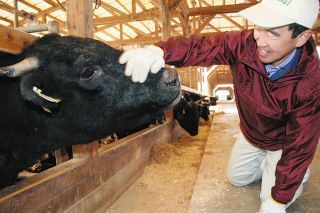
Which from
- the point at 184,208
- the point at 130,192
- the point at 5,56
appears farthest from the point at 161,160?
the point at 5,56

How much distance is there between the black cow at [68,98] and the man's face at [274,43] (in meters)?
0.68

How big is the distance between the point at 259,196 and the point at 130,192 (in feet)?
5.18

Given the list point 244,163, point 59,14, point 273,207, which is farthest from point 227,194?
point 59,14

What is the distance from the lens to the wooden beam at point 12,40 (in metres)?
2.20

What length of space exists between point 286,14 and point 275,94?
58cm

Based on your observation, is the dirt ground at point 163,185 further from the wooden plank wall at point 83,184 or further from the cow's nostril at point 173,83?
the cow's nostril at point 173,83

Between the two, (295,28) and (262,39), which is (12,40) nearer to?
Answer: (262,39)

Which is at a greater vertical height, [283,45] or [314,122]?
[283,45]

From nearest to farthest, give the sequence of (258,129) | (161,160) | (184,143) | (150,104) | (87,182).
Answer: (150,104), (258,129), (87,182), (161,160), (184,143)

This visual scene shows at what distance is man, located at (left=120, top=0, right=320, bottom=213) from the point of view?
7.06ft

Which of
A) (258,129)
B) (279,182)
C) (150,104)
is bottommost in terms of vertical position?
(279,182)

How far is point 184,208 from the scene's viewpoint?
3469 mm

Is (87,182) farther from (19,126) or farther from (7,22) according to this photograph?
(7,22)

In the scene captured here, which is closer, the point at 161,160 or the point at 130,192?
the point at 130,192
